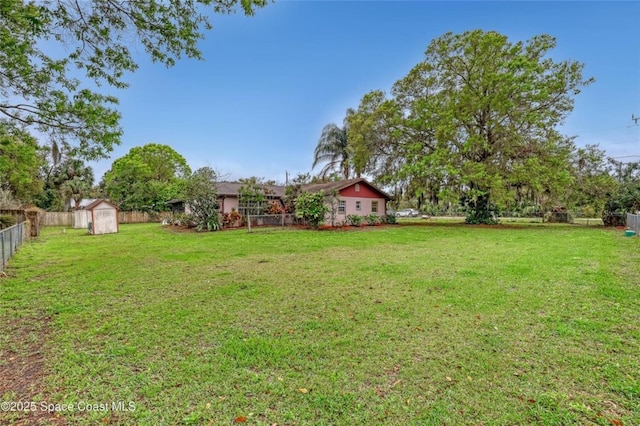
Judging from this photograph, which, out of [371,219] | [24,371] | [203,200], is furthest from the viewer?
[371,219]

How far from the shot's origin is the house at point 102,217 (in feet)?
55.0

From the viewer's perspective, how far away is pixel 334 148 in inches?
1067

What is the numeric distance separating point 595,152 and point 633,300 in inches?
745

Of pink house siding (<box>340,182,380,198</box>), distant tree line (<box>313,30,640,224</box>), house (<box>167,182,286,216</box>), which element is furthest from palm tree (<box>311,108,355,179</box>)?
house (<box>167,182,286,216</box>)

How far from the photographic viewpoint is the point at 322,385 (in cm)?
256

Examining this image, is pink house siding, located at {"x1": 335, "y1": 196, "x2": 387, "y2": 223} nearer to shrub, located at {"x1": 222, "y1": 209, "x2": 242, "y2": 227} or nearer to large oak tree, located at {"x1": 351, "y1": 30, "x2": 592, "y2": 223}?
large oak tree, located at {"x1": 351, "y1": 30, "x2": 592, "y2": 223}

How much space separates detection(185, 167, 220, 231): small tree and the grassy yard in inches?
405

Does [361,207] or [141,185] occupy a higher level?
[141,185]

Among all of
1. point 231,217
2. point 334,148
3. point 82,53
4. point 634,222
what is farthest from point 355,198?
point 82,53

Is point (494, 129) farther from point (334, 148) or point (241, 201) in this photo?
point (241, 201)

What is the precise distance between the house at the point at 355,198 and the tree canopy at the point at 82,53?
13.4 metres

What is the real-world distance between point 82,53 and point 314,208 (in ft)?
40.6

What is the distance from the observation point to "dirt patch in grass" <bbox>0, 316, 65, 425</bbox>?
2.21m

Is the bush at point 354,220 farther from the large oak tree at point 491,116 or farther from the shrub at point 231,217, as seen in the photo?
the shrub at point 231,217
